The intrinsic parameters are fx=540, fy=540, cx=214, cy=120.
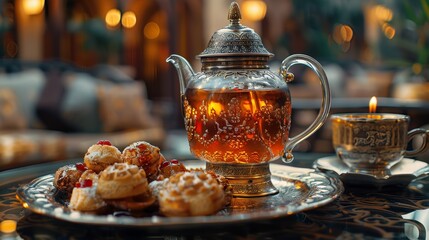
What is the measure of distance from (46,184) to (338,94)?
530 centimetres

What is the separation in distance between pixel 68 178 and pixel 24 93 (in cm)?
270

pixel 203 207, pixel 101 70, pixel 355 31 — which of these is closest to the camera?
pixel 203 207

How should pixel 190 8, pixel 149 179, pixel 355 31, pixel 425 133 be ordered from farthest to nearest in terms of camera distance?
pixel 355 31, pixel 190 8, pixel 425 133, pixel 149 179

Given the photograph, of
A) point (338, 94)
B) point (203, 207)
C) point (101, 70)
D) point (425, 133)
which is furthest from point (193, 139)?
point (338, 94)

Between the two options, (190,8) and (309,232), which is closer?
(309,232)

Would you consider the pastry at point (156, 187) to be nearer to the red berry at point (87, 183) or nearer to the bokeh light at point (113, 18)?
the red berry at point (87, 183)

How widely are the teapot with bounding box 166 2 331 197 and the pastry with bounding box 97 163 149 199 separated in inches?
7.1

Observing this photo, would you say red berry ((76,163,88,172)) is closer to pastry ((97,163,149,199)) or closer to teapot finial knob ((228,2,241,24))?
pastry ((97,163,149,199))

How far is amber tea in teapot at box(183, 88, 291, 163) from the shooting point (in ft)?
2.51

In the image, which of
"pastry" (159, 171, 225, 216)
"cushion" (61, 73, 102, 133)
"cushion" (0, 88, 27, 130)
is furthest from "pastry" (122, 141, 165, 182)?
"cushion" (61, 73, 102, 133)

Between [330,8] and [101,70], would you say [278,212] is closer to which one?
[101,70]

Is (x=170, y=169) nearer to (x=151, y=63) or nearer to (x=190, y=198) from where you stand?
(x=190, y=198)

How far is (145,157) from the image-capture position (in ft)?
2.41

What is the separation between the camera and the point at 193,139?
2.66 ft
